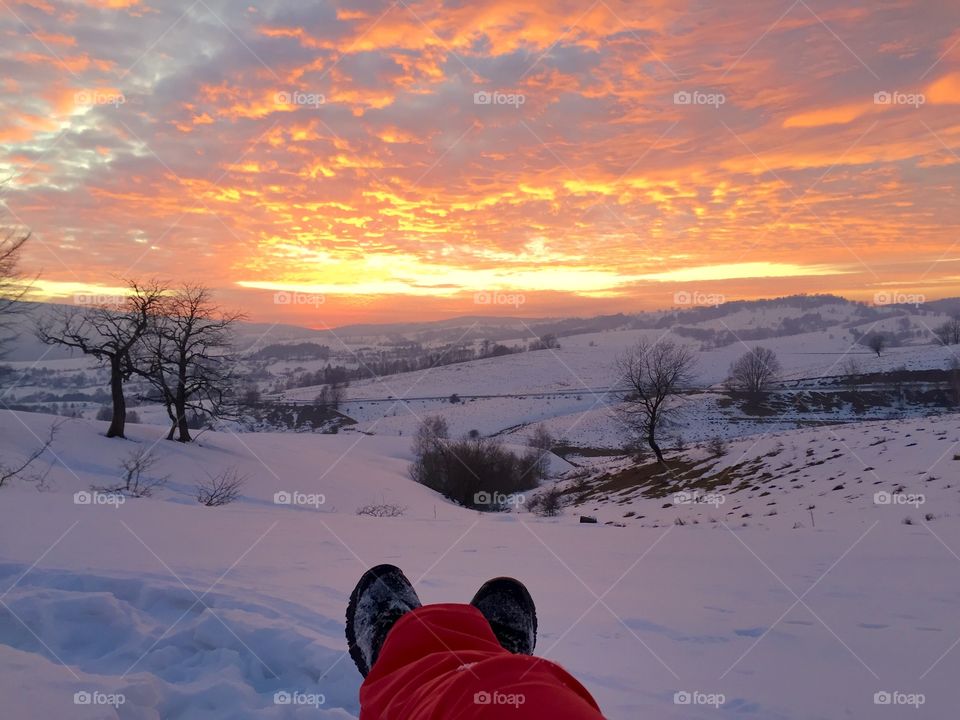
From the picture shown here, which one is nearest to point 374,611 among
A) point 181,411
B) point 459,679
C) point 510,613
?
point 510,613

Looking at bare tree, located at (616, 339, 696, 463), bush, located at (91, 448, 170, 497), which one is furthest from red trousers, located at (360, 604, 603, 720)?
bare tree, located at (616, 339, 696, 463)

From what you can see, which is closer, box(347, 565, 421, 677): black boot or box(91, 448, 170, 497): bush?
box(347, 565, 421, 677): black boot

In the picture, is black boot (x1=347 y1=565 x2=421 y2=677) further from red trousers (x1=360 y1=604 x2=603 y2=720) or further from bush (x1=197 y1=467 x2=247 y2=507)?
bush (x1=197 y1=467 x2=247 y2=507)

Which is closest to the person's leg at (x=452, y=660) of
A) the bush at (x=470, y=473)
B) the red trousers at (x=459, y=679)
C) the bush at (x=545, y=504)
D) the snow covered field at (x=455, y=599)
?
the red trousers at (x=459, y=679)

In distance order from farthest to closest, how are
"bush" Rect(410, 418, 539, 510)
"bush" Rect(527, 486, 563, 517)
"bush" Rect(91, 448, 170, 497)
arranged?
"bush" Rect(410, 418, 539, 510), "bush" Rect(527, 486, 563, 517), "bush" Rect(91, 448, 170, 497)

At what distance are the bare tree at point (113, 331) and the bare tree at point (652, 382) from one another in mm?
29511

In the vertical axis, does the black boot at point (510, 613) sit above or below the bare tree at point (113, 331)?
below

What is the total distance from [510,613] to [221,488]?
20.1 m

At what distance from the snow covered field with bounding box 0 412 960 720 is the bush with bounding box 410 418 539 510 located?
27.0m

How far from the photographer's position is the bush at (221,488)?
19.9 meters

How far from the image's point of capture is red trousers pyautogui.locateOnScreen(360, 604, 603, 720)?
1774 millimetres

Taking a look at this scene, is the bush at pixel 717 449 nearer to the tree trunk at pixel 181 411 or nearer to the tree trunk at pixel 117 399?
the tree trunk at pixel 181 411

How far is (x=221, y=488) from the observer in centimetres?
2112

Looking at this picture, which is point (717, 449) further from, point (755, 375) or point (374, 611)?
point (755, 375)
